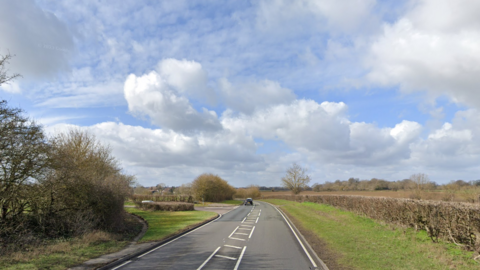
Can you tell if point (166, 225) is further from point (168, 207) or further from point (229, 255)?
point (168, 207)

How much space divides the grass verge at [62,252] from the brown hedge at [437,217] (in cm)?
1430

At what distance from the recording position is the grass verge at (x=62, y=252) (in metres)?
9.53

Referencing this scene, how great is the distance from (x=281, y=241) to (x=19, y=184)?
42.9 feet

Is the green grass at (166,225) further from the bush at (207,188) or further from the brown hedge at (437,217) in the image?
the bush at (207,188)

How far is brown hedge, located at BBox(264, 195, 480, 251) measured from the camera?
35.2 feet

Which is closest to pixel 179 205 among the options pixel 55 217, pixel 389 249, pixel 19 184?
pixel 55 217

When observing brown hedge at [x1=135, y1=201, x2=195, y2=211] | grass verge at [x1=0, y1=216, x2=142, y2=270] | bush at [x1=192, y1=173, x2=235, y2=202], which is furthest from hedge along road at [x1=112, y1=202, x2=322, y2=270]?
bush at [x1=192, y1=173, x2=235, y2=202]

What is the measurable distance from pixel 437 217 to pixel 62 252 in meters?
16.0

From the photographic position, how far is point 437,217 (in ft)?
41.9

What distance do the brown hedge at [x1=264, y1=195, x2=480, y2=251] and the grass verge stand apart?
46.9 ft

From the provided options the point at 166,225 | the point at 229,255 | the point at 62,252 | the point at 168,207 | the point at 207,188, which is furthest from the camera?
the point at 207,188

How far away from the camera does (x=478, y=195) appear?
22125 millimetres

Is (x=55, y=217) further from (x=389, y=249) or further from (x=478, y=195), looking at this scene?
(x=478, y=195)

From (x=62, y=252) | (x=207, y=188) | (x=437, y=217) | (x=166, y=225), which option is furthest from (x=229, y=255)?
(x=207, y=188)
